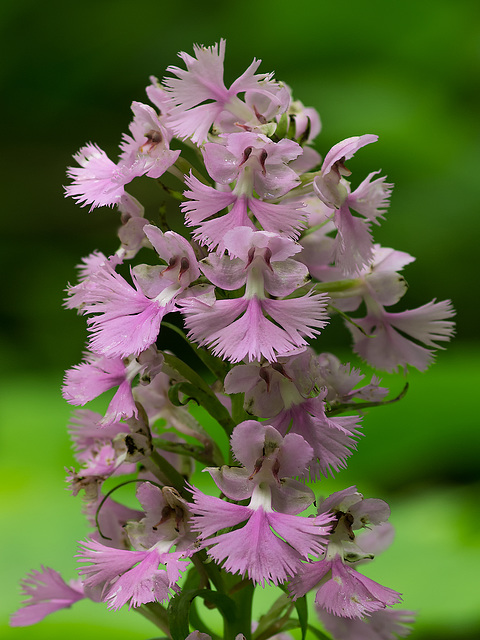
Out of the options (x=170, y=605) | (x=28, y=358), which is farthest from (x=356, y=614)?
(x=28, y=358)

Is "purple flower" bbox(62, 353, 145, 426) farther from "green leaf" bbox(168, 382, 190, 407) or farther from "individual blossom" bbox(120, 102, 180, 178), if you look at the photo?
"individual blossom" bbox(120, 102, 180, 178)

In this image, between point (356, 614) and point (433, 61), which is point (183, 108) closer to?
point (356, 614)

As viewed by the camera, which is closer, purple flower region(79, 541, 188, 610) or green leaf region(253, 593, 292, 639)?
purple flower region(79, 541, 188, 610)

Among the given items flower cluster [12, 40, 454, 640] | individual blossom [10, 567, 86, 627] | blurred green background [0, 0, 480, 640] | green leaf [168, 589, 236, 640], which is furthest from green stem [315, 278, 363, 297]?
blurred green background [0, 0, 480, 640]

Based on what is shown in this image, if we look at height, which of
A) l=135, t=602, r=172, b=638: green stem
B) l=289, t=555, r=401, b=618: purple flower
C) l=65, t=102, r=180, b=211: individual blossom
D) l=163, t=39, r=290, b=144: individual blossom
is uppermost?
l=163, t=39, r=290, b=144: individual blossom

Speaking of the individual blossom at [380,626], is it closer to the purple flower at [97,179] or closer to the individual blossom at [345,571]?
the individual blossom at [345,571]

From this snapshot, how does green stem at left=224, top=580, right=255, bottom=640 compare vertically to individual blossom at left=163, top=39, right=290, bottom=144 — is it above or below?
below

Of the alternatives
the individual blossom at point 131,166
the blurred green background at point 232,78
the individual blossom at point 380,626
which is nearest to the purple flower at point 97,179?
the individual blossom at point 131,166

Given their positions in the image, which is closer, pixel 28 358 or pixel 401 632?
pixel 401 632
